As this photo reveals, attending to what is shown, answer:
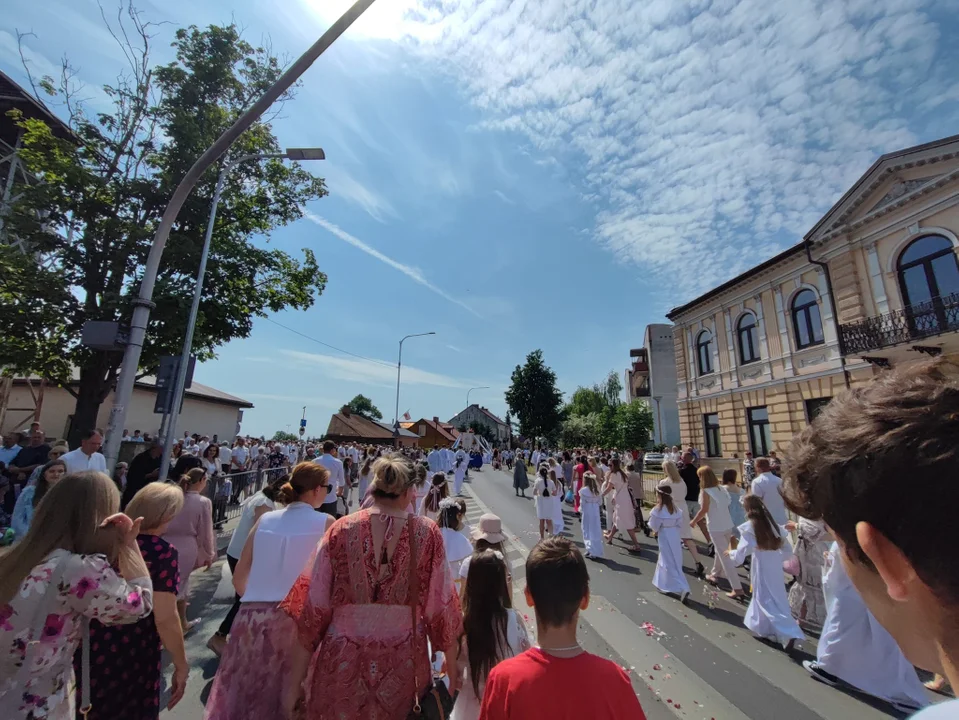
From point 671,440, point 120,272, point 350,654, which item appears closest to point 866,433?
point 350,654

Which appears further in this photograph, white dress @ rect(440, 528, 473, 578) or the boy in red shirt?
white dress @ rect(440, 528, 473, 578)

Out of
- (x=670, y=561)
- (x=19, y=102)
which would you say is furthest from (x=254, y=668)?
(x=19, y=102)

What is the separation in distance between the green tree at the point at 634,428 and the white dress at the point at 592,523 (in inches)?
A: 1201

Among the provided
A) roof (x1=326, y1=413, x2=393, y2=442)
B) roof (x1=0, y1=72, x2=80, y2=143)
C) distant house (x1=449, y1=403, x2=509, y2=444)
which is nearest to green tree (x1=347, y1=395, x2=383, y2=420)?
distant house (x1=449, y1=403, x2=509, y2=444)

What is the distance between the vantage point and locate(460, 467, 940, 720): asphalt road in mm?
3838

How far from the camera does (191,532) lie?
4652 mm

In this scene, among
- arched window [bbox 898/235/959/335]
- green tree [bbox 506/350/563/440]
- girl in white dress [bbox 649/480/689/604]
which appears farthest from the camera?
green tree [bbox 506/350/563/440]

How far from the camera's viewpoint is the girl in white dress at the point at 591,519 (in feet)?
29.7

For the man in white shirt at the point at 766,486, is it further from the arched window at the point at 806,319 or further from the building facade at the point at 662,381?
the building facade at the point at 662,381

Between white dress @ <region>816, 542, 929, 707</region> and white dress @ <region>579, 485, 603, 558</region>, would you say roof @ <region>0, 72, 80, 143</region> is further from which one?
white dress @ <region>816, 542, 929, 707</region>

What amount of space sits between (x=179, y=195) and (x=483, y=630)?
247 inches

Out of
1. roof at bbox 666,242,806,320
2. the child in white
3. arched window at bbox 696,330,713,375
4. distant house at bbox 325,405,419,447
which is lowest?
the child in white

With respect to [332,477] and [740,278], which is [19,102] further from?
[740,278]

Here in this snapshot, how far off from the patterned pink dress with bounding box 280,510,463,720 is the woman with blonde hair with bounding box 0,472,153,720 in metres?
0.85
